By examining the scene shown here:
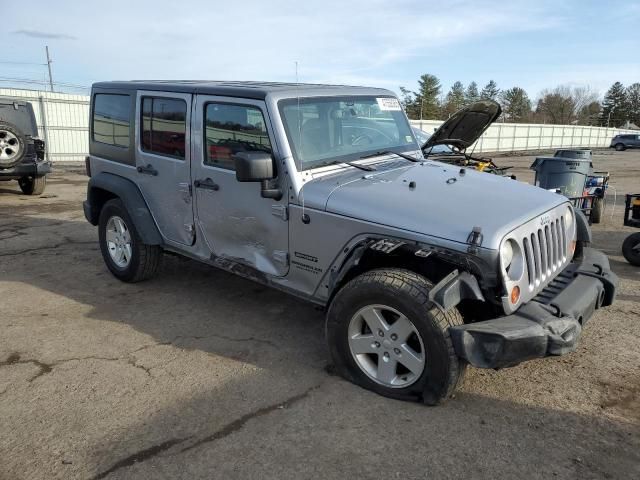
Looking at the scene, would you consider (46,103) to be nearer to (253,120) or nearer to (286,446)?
(253,120)

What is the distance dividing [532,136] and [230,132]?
3735cm

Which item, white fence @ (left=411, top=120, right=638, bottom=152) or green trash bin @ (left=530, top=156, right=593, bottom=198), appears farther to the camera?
white fence @ (left=411, top=120, right=638, bottom=152)

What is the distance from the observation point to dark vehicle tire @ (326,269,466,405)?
3021 mm

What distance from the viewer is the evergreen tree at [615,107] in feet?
281

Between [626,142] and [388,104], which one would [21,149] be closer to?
[388,104]

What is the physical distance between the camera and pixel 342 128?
424 centimetres

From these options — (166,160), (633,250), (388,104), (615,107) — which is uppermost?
(615,107)

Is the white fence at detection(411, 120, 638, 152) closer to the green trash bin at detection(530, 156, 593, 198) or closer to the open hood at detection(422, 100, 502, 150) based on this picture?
the green trash bin at detection(530, 156, 593, 198)

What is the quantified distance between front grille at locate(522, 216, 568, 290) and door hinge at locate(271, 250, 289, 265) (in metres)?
1.67

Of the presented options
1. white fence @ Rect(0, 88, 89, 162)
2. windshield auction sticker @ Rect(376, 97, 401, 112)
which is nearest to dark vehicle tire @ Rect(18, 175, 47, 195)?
white fence @ Rect(0, 88, 89, 162)

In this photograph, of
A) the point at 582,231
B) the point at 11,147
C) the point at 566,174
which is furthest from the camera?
the point at 11,147

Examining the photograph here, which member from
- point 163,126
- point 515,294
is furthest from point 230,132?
point 515,294

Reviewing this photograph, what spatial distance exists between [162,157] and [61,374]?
6.84 ft

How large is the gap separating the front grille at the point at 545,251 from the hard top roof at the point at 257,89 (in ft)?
6.51
